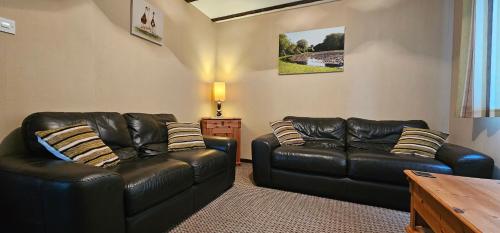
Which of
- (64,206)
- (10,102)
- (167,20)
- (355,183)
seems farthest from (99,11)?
(355,183)

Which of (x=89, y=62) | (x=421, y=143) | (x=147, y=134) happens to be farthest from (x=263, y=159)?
(x=89, y=62)

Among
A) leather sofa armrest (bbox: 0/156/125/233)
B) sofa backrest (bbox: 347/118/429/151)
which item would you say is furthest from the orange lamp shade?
leather sofa armrest (bbox: 0/156/125/233)

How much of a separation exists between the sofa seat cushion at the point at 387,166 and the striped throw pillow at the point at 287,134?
0.70 m

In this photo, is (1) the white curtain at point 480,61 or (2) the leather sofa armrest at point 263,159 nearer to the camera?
(1) the white curtain at point 480,61

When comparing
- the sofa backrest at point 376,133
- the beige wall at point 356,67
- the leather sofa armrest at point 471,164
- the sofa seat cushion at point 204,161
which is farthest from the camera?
the beige wall at point 356,67

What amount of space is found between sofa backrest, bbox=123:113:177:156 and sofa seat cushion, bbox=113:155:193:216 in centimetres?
49

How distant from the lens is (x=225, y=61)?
3936mm

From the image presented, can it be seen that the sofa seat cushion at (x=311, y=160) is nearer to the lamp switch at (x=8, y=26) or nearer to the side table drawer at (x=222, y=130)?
the side table drawer at (x=222, y=130)

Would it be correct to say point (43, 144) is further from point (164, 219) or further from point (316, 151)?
point (316, 151)

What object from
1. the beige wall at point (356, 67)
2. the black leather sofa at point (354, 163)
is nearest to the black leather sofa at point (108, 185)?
the black leather sofa at point (354, 163)

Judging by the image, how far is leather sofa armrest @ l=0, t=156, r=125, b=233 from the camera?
1.05 metres

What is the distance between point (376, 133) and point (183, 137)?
90.0 inches

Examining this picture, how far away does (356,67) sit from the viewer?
313 centimetres

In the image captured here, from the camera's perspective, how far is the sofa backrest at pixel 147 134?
86.7 inches
